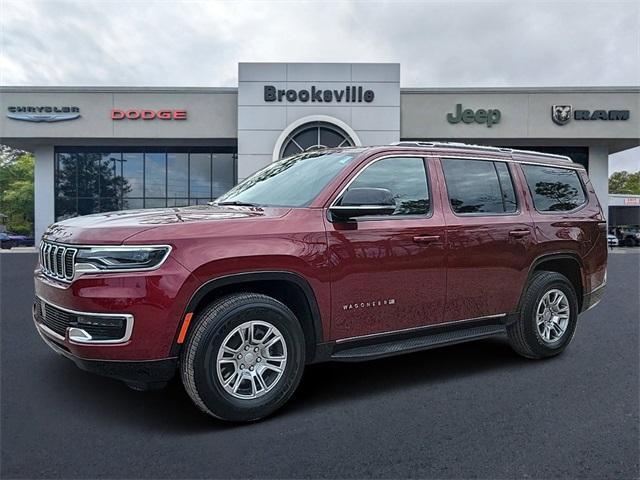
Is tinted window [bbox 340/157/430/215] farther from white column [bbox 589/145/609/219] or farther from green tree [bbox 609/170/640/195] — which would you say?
green tree [bbox 609/170/640/195]

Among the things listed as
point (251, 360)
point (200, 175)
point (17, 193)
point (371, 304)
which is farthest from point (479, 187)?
point (17, 193)

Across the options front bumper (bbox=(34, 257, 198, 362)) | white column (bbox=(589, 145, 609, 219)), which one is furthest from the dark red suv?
white column (bbox=(589, 145, 609, 219))

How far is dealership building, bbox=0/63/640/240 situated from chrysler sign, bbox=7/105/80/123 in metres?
0.05

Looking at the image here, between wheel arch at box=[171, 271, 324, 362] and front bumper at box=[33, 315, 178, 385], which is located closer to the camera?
front bumper at box=[33, 315, 178, 385]

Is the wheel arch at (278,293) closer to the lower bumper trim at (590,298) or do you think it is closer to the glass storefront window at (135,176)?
the lower bumper trim at (590,298)

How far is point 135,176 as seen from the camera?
84.8 ft

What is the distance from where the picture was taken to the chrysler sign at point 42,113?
2297 cm

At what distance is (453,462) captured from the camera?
2.77 metres

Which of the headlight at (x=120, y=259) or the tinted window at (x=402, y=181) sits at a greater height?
the tinted window at (x=402, y=181)

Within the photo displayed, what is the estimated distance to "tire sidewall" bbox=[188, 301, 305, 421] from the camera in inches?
119

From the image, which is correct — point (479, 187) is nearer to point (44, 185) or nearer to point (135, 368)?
point (135, 368)

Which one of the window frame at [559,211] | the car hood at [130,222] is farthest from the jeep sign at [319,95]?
the car hood at [130,222]

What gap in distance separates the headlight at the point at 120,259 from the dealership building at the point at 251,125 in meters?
18.8

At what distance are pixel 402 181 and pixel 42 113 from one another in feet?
80.2
